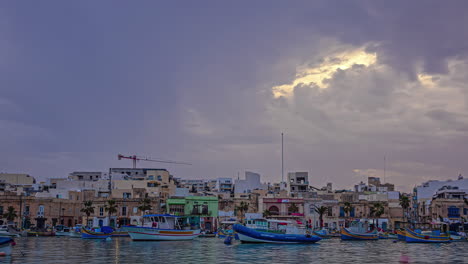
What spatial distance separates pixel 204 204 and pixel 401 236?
1467 inches

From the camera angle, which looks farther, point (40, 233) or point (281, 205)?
point (281, 205)

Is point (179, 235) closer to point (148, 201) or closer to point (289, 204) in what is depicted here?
point (148, 201)

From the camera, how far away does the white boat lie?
64.3m

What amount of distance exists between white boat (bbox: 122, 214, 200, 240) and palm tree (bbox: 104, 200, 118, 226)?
2109 centimetres

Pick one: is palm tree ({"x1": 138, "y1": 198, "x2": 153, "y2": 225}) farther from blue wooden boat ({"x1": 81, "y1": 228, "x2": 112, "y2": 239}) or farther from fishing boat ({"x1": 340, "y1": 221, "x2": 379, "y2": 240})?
fishing boat ({"x1": 340, "y1": 221, "x2": 379, "y2": 240})

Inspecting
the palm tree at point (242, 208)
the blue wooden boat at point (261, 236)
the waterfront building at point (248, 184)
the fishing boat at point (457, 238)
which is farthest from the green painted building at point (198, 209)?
the fishing boat at point (457, 238)

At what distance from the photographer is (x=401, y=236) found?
2798 inches

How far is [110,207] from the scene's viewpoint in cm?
8644

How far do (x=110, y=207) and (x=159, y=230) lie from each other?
24.3 metres

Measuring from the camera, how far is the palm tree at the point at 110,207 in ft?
284

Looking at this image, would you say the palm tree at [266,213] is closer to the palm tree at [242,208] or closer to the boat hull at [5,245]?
the palm tree at [242,208]

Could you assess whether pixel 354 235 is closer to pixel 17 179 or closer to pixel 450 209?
pixel 450 209

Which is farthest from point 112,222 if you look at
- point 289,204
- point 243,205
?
point 289,204

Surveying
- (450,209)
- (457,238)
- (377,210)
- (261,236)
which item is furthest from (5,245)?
(450,209)
